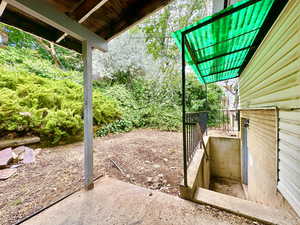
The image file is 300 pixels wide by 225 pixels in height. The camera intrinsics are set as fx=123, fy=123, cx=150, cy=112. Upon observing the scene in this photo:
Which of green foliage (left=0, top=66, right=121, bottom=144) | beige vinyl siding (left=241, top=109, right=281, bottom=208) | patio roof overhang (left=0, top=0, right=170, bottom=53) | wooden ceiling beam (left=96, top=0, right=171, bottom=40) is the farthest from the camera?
green foliage (left=0, top=66, right=121, bottom=144)

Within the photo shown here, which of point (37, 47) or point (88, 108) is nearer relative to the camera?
point (88, 108)

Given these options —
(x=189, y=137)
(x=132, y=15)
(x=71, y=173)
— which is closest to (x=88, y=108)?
(x=132, y=15)

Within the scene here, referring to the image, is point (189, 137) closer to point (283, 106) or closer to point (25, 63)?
point (283, 106)

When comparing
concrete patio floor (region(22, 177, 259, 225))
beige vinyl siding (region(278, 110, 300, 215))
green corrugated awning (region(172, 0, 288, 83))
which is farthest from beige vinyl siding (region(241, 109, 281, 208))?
green corrugated awning (region(172, 0, 288, 83))

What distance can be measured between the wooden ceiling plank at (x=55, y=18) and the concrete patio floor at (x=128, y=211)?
6.99 ft

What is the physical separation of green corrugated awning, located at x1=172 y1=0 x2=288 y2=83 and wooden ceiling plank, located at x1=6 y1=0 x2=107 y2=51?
1.20 metres

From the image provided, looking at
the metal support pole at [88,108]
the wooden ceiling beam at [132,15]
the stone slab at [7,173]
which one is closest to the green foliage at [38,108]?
the stone slab at [7,173]

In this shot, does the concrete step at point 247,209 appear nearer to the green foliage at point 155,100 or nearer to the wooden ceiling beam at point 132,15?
the wooden ceiling beam at point 132,15

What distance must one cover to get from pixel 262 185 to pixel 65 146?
4.97 meters

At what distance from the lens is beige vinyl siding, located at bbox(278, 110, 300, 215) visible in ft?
4.60

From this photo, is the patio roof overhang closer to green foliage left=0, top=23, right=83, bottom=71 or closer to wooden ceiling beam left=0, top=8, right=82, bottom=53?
wooden ceiling beam left=0, top=8, right=82, bottom=53

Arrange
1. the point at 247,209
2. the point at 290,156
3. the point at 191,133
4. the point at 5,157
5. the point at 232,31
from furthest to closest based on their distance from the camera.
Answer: the point at 5,157
the point at 191,133
the point at 232,31
the point at 290,156
the point at 247,209

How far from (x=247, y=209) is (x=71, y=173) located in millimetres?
2755

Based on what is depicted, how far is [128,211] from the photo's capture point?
1.45m
